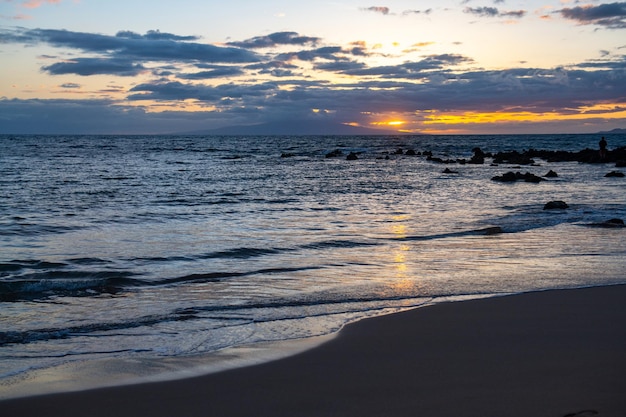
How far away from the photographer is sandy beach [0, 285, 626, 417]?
4.36 meters

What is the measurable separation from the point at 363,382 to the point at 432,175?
32.5 m

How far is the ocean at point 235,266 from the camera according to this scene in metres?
6.32

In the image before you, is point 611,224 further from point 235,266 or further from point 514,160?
point 514,160

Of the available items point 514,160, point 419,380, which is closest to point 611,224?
point 419,380

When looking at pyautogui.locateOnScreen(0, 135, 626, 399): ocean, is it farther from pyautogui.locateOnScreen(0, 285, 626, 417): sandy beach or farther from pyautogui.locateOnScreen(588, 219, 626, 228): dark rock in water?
pyautogui.locateOnScreen(0, 285, 626, 417): sandy beach

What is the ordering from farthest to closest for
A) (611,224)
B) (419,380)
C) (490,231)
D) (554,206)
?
(554,206) < (611,224) < (490,231) < (419,380)

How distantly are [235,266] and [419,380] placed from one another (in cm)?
626

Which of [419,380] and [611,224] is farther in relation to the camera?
[611,224]

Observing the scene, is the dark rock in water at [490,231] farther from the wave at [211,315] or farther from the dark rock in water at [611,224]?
the wave at [211,315]

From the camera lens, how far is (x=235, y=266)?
35.2 feet

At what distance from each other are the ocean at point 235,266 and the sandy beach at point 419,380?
1.71 feet

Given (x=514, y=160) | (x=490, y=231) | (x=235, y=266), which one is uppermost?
(x=514, y=160)

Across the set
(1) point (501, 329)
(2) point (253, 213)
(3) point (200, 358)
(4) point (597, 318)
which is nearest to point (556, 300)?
(4) point (597, 318)

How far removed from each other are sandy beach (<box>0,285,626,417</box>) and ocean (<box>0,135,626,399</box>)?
52 cm
